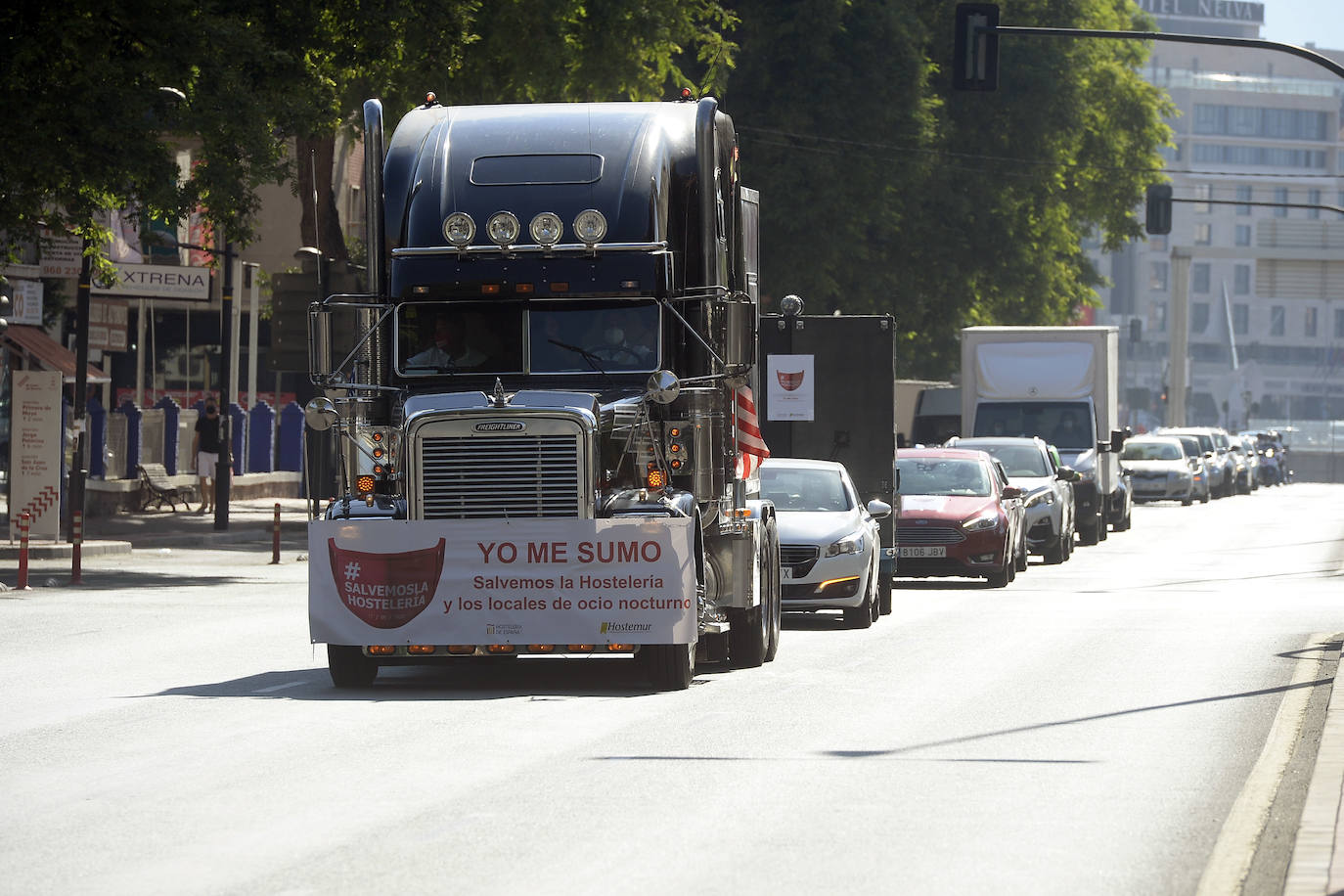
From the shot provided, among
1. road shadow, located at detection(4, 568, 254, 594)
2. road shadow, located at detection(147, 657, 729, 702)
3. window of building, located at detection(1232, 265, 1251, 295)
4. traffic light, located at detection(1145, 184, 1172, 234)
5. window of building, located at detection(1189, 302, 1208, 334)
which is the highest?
window of building, located at detection(1232, 265, 1251, 295)

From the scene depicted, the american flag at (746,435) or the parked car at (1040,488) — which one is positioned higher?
the american flag at (746,435)

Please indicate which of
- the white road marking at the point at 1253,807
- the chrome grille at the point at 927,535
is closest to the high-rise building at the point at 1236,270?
the chrome grille at the point at 927,535

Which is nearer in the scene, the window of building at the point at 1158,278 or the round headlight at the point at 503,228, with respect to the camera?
the round headlight at the point at 503,228

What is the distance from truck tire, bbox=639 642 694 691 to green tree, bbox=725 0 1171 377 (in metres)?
33.5

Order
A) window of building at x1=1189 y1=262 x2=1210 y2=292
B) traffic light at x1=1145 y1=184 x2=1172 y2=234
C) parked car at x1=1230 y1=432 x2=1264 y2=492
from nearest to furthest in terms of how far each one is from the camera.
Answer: traffic light at x1=1145 y1=184 x2=1172 y2=234 < parked car at x1=1230 y1=432 x2=1264 y2=492 < window of building at x1=1189 y1=262 x2=1210 y2=292

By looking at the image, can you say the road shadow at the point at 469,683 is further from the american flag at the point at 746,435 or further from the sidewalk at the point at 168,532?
the sidewalk at the point at 168,532

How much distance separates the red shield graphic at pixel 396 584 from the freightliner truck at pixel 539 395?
0.5 inches

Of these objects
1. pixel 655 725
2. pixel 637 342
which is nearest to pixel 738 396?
pixel 637 342

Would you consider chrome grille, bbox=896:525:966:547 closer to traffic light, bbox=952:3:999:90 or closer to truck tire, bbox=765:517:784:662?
traffic light, bbox=952:3:999:90

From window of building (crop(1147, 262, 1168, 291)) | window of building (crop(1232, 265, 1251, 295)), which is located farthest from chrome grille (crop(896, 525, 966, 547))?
window of building (crop(1232, 265, 1251, 295))

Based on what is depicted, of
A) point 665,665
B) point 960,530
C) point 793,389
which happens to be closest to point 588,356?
point 665,665

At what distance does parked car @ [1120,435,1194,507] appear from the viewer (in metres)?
60.6

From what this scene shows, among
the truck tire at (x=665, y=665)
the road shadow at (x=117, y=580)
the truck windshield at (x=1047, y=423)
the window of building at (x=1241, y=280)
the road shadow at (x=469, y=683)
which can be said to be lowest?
the road shadow at (x=117, y=580)

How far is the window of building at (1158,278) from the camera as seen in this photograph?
17025cm
